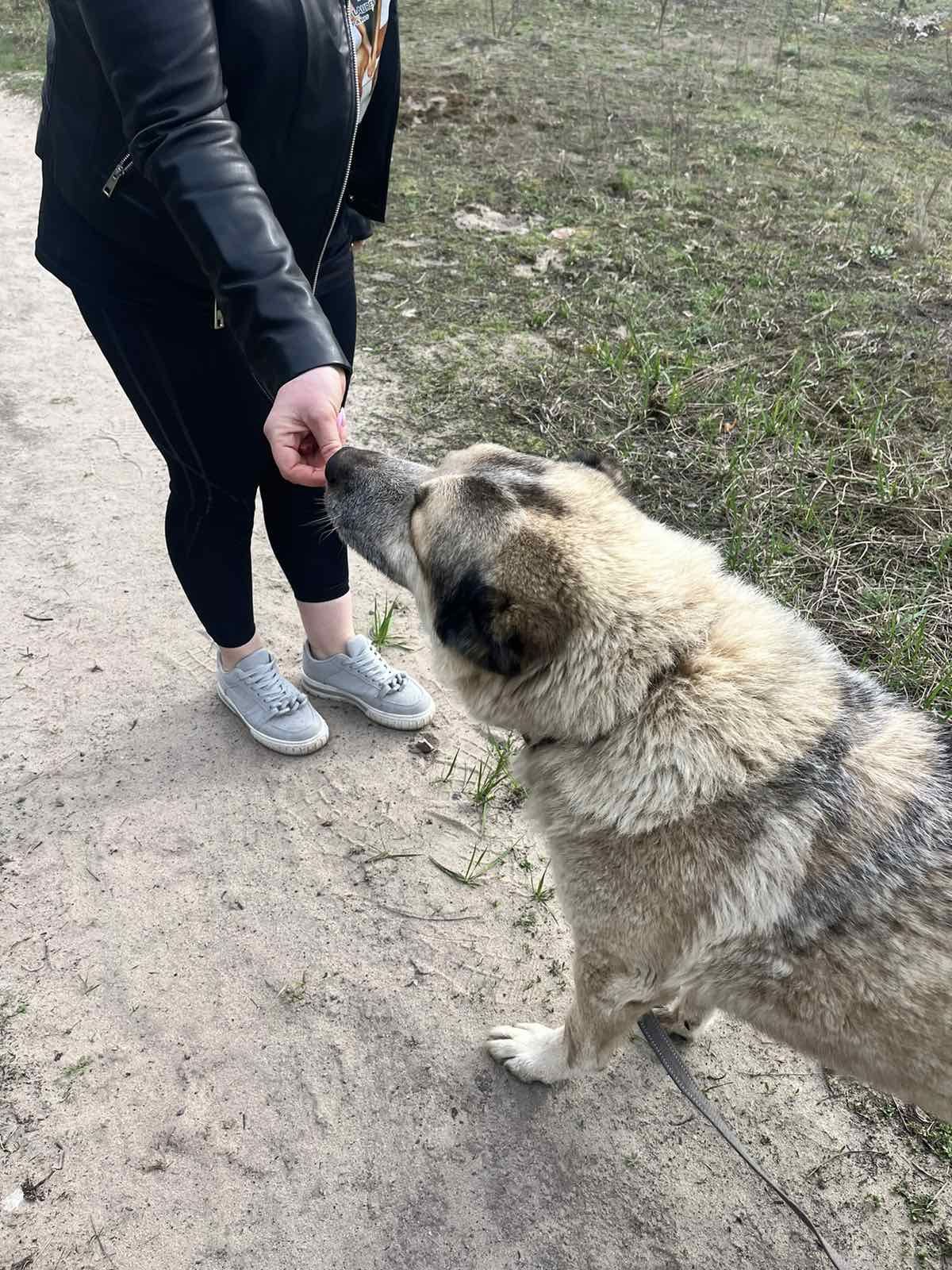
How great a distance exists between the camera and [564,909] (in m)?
2.12

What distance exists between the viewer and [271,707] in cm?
309

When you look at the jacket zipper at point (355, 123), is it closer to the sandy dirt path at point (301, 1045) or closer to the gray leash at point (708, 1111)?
the sandy dirt path at point (301, 1045)

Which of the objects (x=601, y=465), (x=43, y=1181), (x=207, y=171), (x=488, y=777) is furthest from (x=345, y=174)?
(x=43, y=1181)

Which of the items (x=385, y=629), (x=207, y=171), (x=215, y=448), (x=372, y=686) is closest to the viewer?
(x=207, y=171)

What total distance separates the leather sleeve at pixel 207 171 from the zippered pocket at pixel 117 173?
0.10m

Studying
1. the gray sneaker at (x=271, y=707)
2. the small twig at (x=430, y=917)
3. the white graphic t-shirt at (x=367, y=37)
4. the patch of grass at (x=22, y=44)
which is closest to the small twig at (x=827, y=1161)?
the small twig at (x=430, y=917)

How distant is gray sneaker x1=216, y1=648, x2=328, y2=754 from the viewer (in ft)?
10.2

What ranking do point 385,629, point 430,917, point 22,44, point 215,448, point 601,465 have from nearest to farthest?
1. point 215,448
2. point 601,465
3. point 430,917
4. point 385,629
5. point 22,44

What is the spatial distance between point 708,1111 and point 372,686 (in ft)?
5.89

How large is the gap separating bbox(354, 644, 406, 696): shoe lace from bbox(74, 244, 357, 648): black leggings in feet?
0.90

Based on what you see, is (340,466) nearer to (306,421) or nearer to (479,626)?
(306,421)

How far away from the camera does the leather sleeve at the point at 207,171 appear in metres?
1.71

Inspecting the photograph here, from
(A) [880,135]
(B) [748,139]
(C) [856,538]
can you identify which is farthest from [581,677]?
(A) [880,135]

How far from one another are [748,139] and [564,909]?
815 centimetres
